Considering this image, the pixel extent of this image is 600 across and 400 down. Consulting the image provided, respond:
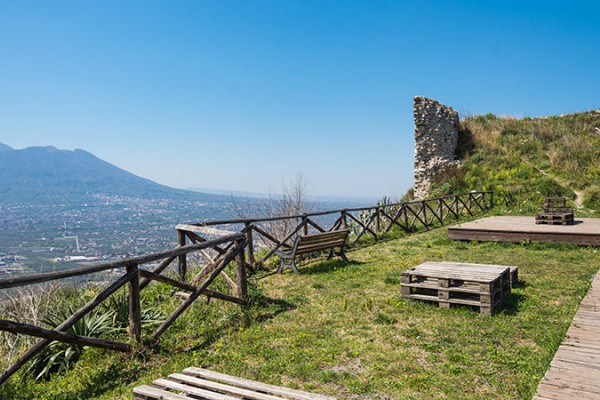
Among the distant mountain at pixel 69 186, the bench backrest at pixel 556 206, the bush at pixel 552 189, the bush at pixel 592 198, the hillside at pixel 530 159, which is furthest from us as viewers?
the distant mountain at pixel 69 186

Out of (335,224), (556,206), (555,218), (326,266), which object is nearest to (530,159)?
(556,206)

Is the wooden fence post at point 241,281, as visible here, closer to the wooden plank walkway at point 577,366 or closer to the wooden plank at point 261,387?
the wooden plank at point 261,387

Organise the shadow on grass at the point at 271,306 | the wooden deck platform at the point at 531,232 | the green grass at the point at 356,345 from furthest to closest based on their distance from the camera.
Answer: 1. the wooden deck platform at the point at 531,232
2. the shadow on grass at the point at 271,306
3. the green grass at the point at 356,345

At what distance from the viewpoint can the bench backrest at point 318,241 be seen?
8742mm

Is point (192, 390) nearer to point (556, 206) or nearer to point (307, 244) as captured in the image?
point (307, 244)

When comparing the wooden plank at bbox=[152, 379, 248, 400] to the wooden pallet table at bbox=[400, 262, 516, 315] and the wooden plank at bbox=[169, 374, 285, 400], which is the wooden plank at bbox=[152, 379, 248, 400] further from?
the wooden pallet table at bbox=[400, 262, 516, 315]

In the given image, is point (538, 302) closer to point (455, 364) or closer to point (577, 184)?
point (455, 364)

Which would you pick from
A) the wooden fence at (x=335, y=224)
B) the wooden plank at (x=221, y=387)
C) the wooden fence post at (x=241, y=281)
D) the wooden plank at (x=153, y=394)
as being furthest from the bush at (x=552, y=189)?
the wooden plank at (x=153, y=394)

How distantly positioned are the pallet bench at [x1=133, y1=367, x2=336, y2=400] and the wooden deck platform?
9.96 metres

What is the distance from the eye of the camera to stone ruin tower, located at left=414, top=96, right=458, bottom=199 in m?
24.3

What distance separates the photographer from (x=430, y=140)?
24.5m

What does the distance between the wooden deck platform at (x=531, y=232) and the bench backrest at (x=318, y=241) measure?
4.56 meters

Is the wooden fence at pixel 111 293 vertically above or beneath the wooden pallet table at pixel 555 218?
beneath

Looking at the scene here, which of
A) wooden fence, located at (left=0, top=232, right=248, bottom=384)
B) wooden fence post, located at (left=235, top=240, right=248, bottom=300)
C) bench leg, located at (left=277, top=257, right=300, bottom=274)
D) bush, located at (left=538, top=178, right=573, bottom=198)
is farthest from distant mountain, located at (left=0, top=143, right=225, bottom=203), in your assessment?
wooden fence, located at (left=0, top=232, right=248, bottom=384)
